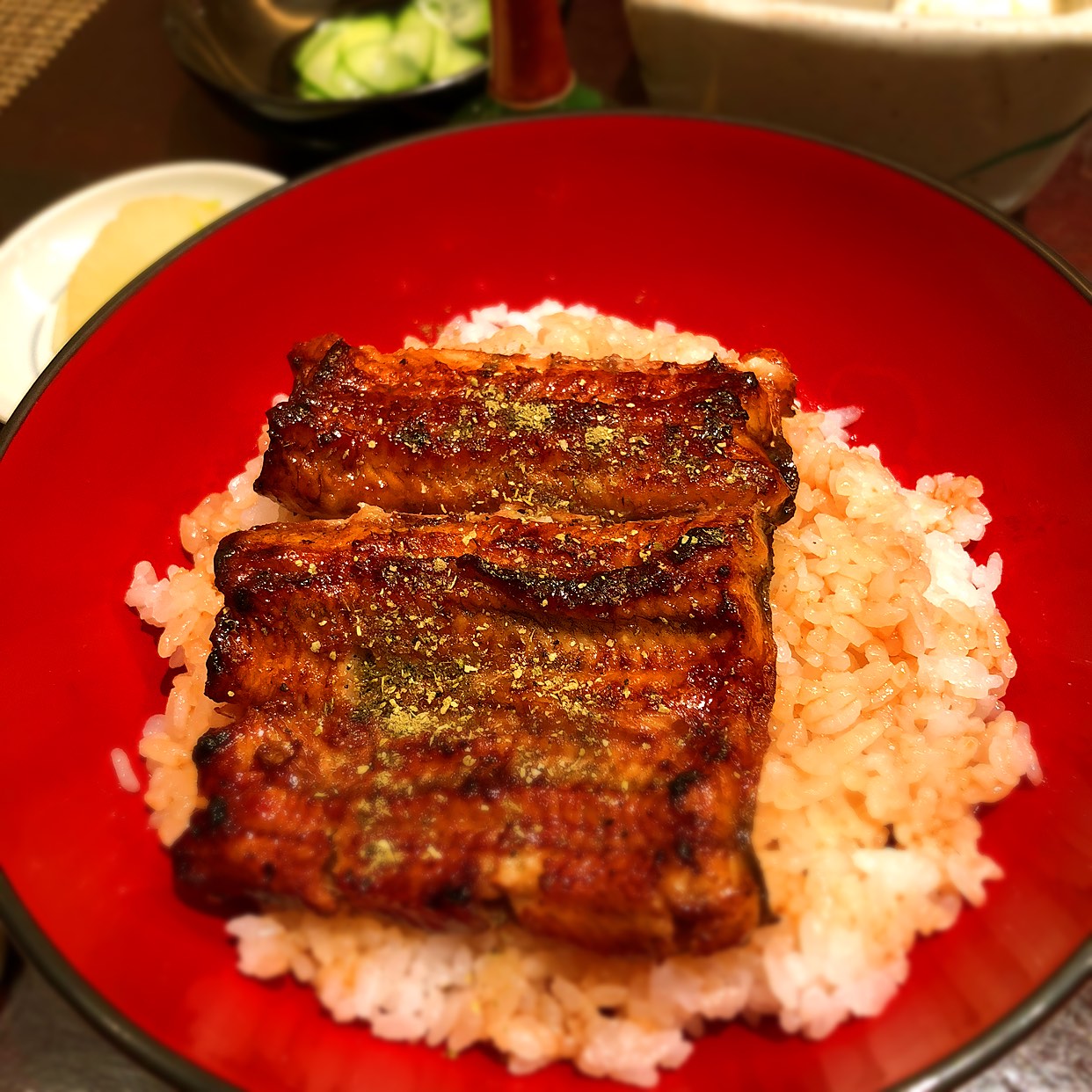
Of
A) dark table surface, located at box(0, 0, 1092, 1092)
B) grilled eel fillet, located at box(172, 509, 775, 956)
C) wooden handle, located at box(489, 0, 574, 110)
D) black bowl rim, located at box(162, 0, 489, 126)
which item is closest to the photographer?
grilled eel fillet, located at box(172, 509, 775, 956)

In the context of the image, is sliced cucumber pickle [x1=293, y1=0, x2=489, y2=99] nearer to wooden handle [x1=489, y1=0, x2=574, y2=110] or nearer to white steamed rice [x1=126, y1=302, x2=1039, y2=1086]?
wooden handle [x1=489, y1=0, x2=574, y2=110]

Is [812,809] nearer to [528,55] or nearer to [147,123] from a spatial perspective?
[528,55]

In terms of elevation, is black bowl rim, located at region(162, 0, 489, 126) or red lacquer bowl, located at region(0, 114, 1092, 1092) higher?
black bowl rim, located at region(162, 0, 489, 126)

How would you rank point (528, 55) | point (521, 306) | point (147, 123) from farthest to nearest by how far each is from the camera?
point (147, 123) → point (528, 55) → point (521, 306)

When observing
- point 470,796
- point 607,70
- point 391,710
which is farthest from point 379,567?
point 607,70

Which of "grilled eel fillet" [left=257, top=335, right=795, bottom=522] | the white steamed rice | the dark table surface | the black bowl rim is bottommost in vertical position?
the white steamed rice

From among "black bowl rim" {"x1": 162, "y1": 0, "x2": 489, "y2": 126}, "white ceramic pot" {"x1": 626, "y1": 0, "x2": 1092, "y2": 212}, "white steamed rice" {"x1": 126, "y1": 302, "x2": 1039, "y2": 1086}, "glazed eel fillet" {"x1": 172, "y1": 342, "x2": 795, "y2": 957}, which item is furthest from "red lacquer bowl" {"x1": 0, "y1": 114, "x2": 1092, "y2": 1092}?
"black bowl rim" {"x1": 162, "y1": 0, "x2": 489, "y2": 126}

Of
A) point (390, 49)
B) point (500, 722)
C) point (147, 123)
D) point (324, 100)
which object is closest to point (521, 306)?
point (324, 100)

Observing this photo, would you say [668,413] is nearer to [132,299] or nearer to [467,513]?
[467,513]
